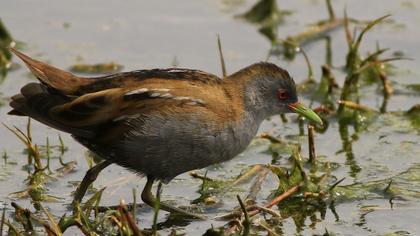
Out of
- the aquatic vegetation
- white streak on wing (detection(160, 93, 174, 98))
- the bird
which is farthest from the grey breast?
the aquatic vegetation

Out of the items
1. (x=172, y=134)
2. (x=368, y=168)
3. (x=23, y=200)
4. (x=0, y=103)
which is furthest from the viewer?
(x=0, y=103)

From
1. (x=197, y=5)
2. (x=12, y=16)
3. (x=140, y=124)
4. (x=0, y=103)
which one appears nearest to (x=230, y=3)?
(x=197, y=5)

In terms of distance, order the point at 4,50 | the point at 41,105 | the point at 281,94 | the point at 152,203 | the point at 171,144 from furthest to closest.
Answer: the point at 4,50
the point at 281,94
the point at 152,203
the point at 41,105
the point at 171,144

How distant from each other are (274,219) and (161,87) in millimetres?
1172

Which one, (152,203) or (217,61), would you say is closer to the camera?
(152,203)

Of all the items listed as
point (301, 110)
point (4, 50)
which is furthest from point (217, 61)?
point (301, 110)

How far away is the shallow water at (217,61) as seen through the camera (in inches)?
322

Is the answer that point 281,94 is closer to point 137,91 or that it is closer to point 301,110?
point 301,110

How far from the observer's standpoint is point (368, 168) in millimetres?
8992

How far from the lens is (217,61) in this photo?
10.9 meters

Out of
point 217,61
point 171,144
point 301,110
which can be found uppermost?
point 217,61

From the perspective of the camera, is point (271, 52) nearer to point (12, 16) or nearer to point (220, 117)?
point (12, 16)

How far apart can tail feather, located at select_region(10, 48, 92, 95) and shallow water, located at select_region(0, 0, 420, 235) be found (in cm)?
85

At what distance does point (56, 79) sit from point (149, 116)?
2.39 ft
